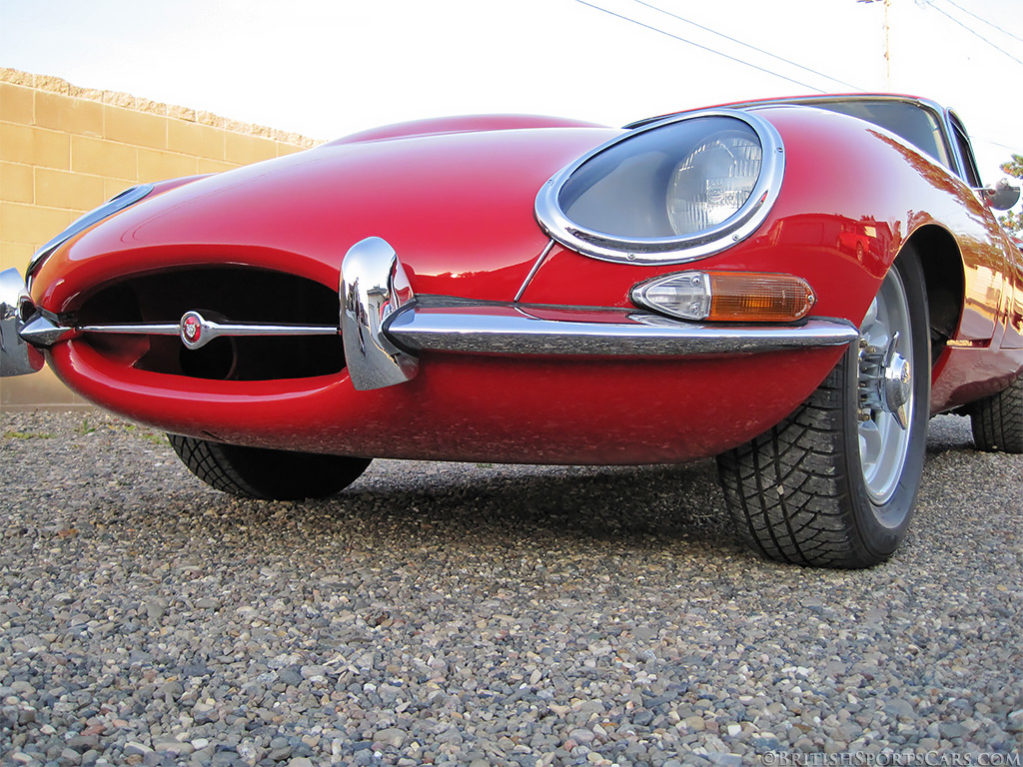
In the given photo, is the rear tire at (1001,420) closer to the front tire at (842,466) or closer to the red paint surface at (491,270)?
the front tire at (842,466)

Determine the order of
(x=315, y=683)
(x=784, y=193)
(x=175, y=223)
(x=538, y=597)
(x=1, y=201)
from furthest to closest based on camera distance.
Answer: (x=1, y=201), (x=175, y=223), (x=538, y=597), (x=784, y=193), (x=315, y=683)

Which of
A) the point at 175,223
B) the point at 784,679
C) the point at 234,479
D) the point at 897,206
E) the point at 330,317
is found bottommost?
the point at 234,479

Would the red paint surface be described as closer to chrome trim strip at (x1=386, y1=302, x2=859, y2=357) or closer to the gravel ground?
chrome trim strip at (x1=386, y1=302, x2=859, y2=357)

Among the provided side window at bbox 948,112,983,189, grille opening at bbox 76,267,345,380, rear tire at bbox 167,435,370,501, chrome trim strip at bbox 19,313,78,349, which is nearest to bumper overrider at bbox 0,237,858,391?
grille opening at bbox 76,267,345,380

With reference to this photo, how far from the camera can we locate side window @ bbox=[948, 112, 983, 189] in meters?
3.70

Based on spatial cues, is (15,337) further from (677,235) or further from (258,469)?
(677,235)

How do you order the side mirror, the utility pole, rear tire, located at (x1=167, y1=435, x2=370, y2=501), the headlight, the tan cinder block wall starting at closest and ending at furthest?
the headlight < rear tire, located at (x1=167, y1=435, x2=370, y2=501) < the side mirror < the tan cinder block wall < the utility pole

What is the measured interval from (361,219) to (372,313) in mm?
240

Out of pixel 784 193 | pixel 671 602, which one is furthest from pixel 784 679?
pixel 784 193

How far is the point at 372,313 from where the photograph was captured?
1.57 m

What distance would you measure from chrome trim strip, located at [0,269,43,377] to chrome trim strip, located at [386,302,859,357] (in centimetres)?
103

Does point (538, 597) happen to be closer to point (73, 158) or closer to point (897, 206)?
point (897, 206)

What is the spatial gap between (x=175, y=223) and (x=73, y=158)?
4.15 metres

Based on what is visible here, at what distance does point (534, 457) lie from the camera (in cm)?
178
